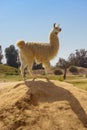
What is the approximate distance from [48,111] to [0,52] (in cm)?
7604

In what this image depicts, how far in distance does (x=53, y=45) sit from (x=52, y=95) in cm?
225

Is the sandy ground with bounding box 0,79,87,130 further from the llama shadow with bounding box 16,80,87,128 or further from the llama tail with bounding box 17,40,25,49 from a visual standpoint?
the llama tail with bounding box 17,40,25,49

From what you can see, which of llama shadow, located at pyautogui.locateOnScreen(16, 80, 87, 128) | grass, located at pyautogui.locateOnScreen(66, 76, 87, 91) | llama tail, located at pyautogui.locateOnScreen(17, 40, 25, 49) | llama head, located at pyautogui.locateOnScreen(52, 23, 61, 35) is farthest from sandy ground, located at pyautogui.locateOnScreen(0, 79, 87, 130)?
grass, located at pyautogui.locateOnScreen(66, 76, 87, 91)

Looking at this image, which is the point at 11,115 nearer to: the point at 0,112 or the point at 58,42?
the point at 0,112

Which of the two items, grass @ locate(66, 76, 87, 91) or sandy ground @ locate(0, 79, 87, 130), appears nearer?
sandy ground @ locate(0, 79, 87, 130)

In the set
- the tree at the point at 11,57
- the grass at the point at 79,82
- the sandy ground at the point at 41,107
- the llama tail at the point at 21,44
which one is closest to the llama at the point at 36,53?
the llama tail at the point at 21,44

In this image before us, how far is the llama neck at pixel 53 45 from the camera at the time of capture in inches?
470

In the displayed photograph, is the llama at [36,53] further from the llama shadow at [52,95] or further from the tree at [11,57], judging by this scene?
the tree at [11,57]

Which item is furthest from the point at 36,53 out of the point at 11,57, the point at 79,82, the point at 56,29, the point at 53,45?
the point at 11,57

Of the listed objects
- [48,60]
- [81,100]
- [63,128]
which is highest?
[48,60]

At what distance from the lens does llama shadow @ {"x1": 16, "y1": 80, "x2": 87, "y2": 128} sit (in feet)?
33.2

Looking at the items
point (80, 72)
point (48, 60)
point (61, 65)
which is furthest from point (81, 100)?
point (61, 65)

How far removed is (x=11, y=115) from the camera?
384 inches

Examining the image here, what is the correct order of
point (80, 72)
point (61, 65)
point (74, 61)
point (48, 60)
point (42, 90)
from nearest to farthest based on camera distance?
point (42, 90), point (48, 60), point (80, 72), point (61, 65), point (74, 61)
